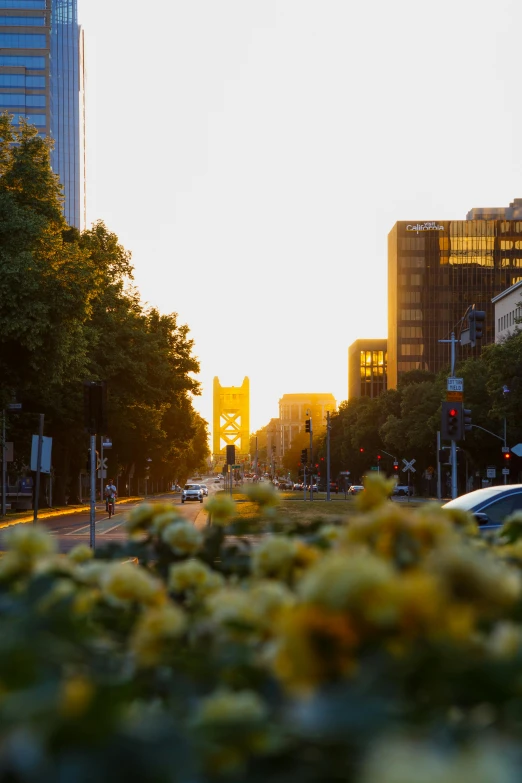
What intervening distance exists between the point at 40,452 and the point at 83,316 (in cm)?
863

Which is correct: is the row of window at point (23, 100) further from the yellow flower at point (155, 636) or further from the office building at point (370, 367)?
the yellow flower at point (155, 636)

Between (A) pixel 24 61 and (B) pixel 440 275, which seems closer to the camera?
(A) pixel 24 61

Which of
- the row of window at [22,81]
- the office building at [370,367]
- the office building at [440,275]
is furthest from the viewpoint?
the office building at [370,367]

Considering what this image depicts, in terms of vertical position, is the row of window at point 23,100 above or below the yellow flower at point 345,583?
above

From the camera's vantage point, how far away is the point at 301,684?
57.2 inches

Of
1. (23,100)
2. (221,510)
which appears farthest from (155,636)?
(23,100)

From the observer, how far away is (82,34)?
148875 millimetres

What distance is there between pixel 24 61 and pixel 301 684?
141 metres

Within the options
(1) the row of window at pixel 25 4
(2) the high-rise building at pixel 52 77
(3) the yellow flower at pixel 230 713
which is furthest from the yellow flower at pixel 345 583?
(1) the row of window at pixel 25 4

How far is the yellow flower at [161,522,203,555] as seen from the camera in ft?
9.59

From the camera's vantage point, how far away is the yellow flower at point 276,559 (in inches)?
92.2

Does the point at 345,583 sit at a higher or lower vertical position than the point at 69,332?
lower

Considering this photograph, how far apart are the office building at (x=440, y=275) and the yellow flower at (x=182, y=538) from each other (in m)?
143

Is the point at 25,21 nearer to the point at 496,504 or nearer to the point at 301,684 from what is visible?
the point at 496,504
